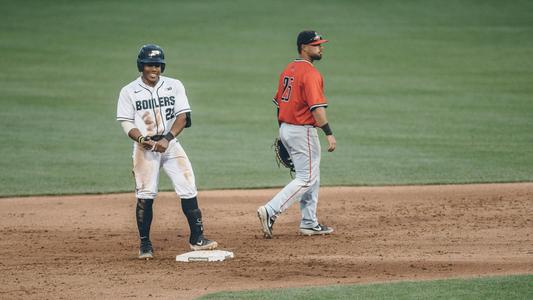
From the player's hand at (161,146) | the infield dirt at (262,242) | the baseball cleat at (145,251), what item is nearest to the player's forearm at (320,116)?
the infield dirt at (262,242)

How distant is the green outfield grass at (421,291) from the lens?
6.34 metres

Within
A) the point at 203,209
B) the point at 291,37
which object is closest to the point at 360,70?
the point at 291,37

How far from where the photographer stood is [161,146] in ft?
25.6

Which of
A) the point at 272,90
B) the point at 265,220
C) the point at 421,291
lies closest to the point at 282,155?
the point at 265,220

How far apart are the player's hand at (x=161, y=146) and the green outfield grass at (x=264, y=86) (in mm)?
4010

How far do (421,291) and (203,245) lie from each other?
2.43 metres

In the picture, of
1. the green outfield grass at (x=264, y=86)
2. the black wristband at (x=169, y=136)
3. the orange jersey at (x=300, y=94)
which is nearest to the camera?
the black wristband at (x=169, y=136)

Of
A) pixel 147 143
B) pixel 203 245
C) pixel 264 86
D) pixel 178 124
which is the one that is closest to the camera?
pixel 147 143

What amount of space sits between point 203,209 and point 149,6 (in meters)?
21.8

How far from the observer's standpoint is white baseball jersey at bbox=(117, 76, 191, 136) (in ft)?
26.0

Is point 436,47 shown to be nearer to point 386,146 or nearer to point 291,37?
point 291,37

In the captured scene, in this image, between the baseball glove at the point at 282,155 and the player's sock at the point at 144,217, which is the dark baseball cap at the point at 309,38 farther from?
the player's sock at the point at 144,217

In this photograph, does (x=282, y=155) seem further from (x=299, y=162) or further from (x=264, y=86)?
(x=264, y=86)

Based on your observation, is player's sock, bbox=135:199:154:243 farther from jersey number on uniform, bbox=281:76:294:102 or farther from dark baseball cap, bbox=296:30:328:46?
dark baseball cap, bbox=296:30:328:46
